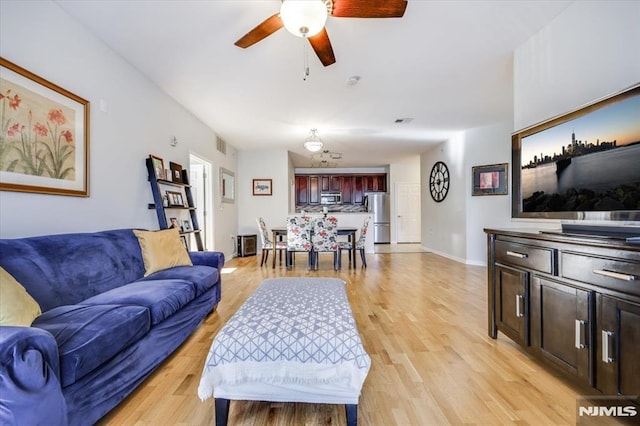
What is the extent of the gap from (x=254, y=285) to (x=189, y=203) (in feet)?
4.72

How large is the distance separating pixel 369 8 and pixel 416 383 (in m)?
2.27

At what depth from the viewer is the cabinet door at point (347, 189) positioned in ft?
30.2

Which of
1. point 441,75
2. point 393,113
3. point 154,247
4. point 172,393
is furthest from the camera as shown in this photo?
point 393,113

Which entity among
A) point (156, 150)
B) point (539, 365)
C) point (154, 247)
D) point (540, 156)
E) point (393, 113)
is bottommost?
point (539, 365)

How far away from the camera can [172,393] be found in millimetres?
1557

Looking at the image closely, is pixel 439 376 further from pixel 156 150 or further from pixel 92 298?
pixel 156 150

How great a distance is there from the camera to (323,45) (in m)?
2.03

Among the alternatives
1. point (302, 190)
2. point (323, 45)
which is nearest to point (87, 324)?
point (323, 45)

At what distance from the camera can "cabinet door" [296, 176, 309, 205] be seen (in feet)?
30.2

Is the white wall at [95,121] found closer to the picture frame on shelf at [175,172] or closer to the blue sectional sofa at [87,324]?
the picture frame on shelf at [175,172]

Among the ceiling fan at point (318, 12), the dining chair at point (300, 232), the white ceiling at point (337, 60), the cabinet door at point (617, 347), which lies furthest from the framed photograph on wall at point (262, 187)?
the cabinet door at point (617, 347)

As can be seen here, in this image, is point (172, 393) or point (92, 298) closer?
point (172, 393)

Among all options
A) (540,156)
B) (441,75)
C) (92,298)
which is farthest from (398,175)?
(92,298)

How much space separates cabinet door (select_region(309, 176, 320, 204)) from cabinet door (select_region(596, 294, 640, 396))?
8.03 meters
